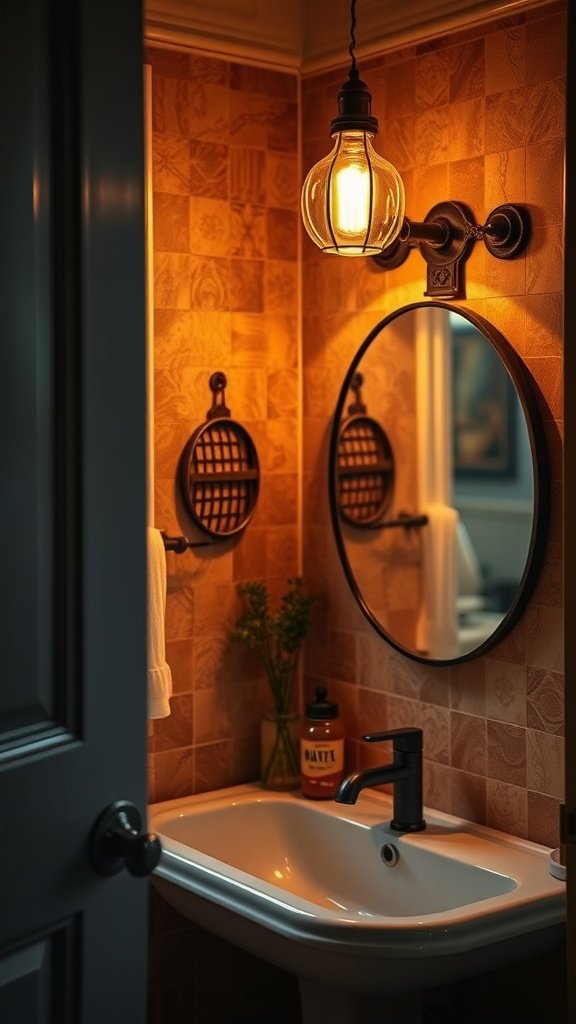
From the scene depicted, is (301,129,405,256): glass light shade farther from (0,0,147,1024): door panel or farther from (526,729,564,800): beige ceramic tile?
(526,729,564,800): beige ceramic tile

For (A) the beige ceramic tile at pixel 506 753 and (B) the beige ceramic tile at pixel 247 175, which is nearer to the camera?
(A) the beige ceramic tile at pixel 506 753

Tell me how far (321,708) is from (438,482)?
49 centimetres

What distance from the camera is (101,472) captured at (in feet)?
4.33

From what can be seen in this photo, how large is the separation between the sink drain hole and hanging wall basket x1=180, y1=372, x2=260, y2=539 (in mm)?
664

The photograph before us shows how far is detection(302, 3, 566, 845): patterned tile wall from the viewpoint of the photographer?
202 centimetres

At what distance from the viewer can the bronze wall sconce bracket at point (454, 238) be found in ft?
6.73

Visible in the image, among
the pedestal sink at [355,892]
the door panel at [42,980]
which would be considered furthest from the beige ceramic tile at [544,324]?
the door panel at [42,980]

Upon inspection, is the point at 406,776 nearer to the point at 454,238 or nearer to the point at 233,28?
the point at 454,238

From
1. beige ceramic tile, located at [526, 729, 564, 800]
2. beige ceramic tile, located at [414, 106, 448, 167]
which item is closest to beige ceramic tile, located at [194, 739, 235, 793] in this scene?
beige ceramic tile, located at [526, 729, 564, 800]

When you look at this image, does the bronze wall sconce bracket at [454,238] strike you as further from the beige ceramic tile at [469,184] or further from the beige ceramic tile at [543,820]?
the beige ceramic tile at [543,820]

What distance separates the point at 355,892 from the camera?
2.21 m

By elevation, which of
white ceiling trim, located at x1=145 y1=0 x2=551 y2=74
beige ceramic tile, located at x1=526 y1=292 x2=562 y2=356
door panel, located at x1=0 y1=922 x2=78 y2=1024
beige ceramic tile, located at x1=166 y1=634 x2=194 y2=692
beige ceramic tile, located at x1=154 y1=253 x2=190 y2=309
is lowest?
door panel, located at x1=0 y1=922 x2=78 y2=1024

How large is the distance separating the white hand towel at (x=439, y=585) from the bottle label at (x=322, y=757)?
26 centimetres

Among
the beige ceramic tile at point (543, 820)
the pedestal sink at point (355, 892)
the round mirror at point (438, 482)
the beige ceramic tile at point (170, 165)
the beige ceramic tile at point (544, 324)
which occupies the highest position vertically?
the beige ceramic tile at point (170, 165)
